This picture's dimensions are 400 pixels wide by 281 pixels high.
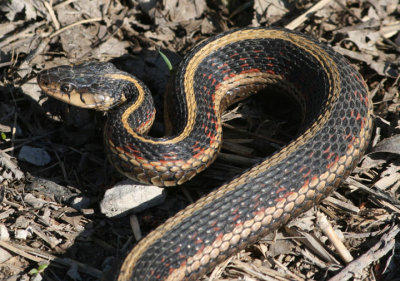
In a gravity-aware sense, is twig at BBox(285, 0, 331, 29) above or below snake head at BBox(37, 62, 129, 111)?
above

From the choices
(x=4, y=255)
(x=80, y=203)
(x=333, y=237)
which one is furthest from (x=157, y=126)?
(x=333, y=237)

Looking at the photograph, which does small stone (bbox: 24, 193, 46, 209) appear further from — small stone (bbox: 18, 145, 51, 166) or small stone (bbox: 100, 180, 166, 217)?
small stone (bbox: 100, 180, 166, 217)

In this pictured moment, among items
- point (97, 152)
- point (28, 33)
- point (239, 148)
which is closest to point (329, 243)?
point (239, 148)

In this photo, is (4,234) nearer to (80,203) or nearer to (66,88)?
(80,203)

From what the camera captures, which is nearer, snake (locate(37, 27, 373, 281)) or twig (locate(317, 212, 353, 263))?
snake (locate(37, 27, 373, 281))

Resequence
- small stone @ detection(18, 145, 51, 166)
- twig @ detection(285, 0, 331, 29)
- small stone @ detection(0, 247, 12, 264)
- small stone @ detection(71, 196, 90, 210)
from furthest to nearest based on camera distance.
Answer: twig @ detection(285, 0, 331, 29) → small stone @ detection(18, 145, 51, 166) → small stone @ detection(71, 196, 90, 210) → small stone @ detection(0, 247, 12, 264)

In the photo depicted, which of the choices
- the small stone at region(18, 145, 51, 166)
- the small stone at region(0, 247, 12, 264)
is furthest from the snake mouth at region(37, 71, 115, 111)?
the small stone at region(0, 247, 12, 264)
